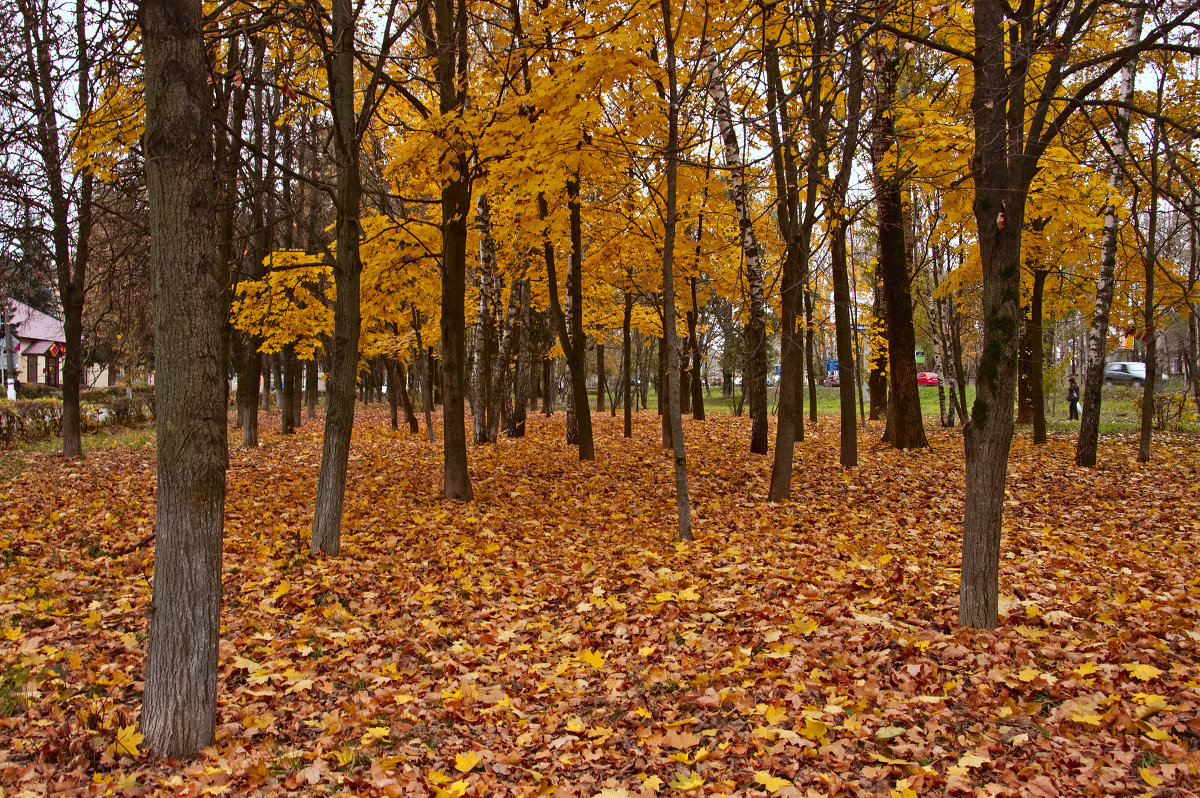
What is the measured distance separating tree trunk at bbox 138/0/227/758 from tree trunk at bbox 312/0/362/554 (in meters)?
3.42

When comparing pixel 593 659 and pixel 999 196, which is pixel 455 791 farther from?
pixel 999 196

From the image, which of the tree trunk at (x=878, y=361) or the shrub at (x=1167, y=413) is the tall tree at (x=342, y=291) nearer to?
the tree trunk at (x=878, y=361)

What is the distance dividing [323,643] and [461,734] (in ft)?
5.76

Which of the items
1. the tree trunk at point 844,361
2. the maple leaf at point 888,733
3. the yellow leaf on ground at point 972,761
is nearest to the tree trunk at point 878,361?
the tree trunk at point 844,361

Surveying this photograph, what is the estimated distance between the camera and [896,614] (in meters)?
4.95

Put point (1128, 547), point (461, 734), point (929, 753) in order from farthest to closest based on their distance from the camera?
point (1128, 547), point (461, 734), point (929, 753)

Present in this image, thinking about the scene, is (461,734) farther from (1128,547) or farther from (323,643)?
(1128,547)

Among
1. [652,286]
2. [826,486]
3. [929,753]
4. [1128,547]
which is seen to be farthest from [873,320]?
[929,753]

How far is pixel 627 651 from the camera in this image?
15.7 ft

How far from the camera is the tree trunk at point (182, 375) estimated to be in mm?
3389

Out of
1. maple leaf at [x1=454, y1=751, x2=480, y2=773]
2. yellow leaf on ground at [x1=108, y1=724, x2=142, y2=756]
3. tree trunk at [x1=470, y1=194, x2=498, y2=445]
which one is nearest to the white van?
tree trunk at [x1=470, y1=194, x2=498, y2=445]

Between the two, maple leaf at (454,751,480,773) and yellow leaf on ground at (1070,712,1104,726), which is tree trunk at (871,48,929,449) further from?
maple leaf at (454,751,480,773)

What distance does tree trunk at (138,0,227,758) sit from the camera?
11.1 feet

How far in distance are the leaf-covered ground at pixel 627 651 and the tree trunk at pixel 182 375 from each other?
14.1 inches
